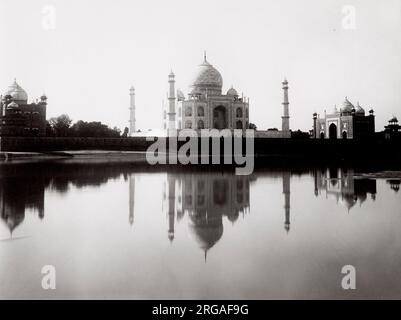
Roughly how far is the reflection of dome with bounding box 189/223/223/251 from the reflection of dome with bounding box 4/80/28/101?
29218mm

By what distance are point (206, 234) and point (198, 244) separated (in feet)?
1.16

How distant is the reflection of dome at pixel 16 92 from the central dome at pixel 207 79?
12.5 meters

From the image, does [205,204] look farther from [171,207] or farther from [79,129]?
[79,129]

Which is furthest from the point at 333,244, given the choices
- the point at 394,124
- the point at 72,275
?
the point at 394,124

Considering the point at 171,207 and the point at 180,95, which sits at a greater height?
the point at 180,95

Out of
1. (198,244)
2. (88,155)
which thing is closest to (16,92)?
(88,155)

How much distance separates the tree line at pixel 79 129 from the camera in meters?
30.1

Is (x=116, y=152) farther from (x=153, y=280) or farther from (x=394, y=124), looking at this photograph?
(x=394, y=124)

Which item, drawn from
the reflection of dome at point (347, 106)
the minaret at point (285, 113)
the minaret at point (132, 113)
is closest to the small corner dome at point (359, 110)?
the reflection of dome at point (347, 106)

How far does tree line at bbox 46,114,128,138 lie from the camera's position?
3012cm

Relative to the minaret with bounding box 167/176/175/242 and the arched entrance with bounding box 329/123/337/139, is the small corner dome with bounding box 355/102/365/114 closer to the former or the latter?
the arched entrance with bounding box 329/123/337/139

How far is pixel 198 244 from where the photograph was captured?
12.7ft

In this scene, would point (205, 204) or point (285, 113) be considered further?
point (285, 113)
